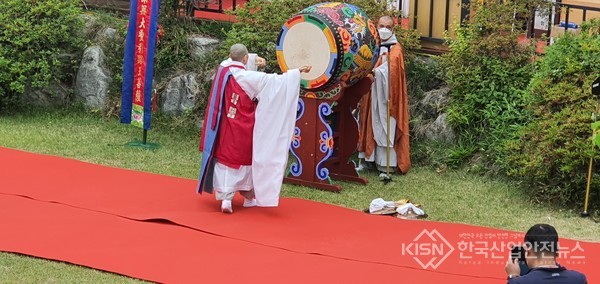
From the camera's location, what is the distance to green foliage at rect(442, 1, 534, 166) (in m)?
10.8

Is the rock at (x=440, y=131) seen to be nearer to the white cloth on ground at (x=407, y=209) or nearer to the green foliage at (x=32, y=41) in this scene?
the white cloth on ground at (x=407, y=209)

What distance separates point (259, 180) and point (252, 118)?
528mm

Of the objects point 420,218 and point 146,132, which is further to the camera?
point 146,132

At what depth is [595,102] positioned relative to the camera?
9.38 meters

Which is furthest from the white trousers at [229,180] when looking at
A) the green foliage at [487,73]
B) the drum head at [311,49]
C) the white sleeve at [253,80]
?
the green foliage at [487,73]

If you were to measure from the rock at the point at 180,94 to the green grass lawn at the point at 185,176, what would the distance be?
24 cm

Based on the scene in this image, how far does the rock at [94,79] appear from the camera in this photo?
12875 millimetres

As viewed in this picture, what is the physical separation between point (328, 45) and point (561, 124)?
85.3 inches

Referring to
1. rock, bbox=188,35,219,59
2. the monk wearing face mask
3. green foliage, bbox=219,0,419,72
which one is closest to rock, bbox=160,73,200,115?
rock, bbox=188,35,219,59

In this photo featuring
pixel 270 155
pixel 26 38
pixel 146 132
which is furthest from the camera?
pixel 26 38

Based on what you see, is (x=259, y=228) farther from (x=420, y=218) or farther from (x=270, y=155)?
(x=420, y=218)

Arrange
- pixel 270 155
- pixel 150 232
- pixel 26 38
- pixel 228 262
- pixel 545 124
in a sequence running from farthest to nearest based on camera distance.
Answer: pixel 26 38 → pixel 545 124 → pixel 270 155 → pixel 150 232 → pixel 228 262

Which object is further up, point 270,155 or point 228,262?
point 270,155

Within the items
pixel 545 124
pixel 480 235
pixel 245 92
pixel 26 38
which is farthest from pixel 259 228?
pixel 26 38
